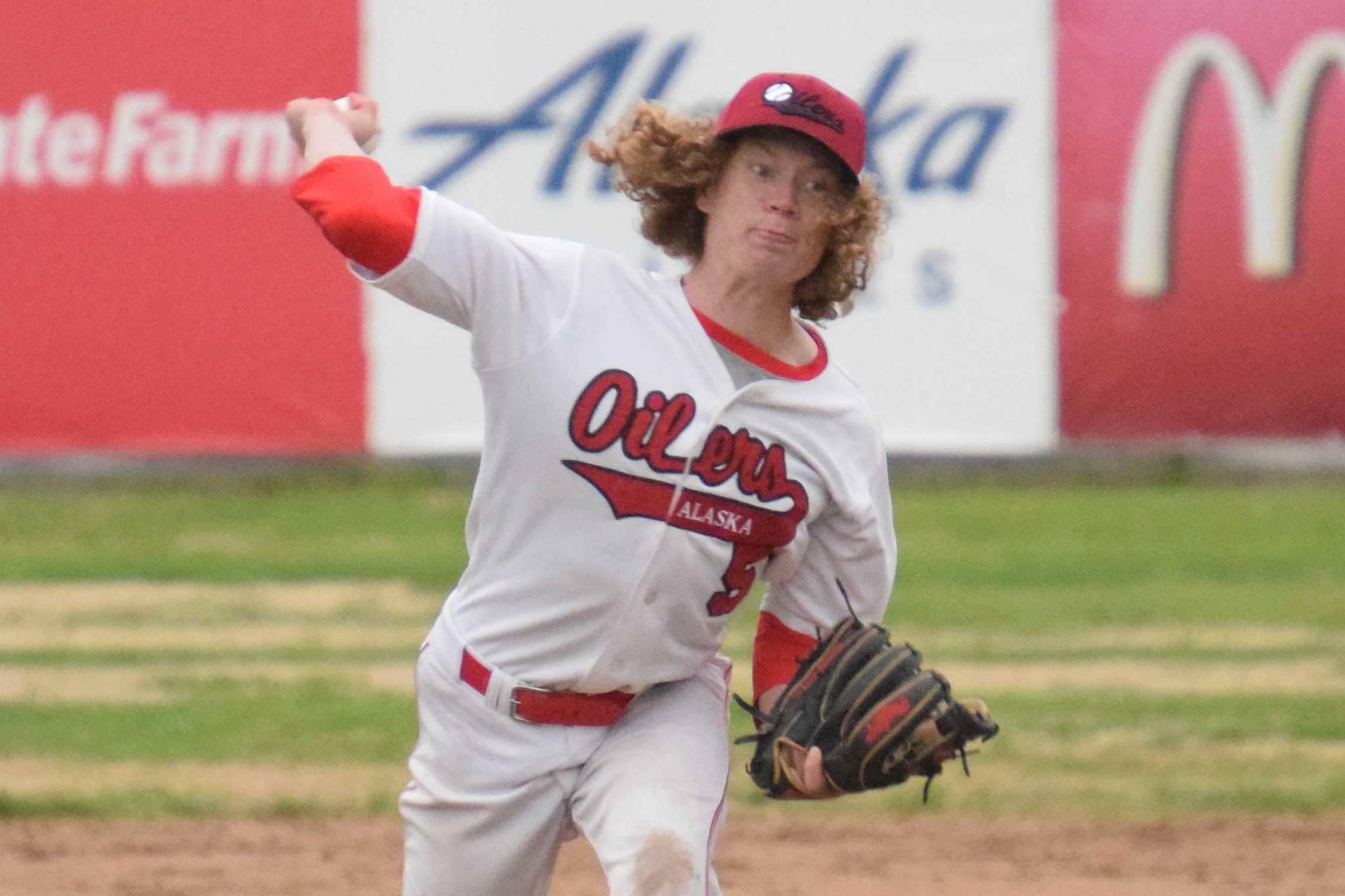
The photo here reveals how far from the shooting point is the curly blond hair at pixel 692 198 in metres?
3.45

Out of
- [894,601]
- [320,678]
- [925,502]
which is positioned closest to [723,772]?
[320,678]

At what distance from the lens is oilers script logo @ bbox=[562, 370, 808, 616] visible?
3246 millimetres

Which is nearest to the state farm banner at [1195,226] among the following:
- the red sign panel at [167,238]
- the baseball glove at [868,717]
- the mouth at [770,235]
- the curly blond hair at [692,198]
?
the red sign panel at [167,238]

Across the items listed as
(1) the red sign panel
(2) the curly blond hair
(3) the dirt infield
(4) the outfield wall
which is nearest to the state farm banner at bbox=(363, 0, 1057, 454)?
(4) the outfield wall

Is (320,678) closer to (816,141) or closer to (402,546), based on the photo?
(402,546)

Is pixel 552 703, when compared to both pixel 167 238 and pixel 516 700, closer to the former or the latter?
pixel 516 700

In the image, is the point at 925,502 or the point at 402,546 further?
the point at 925,502

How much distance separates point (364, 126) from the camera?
10.8 feet

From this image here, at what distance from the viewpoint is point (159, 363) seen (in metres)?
10.5

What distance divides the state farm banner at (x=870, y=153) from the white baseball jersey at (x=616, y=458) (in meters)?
7.08

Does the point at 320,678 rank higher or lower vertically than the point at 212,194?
lower

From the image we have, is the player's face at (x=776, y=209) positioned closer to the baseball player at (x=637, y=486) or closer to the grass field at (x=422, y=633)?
the baseball player at (x=637, y=486)

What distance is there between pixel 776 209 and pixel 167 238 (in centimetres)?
770

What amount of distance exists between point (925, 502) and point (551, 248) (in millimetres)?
7706
